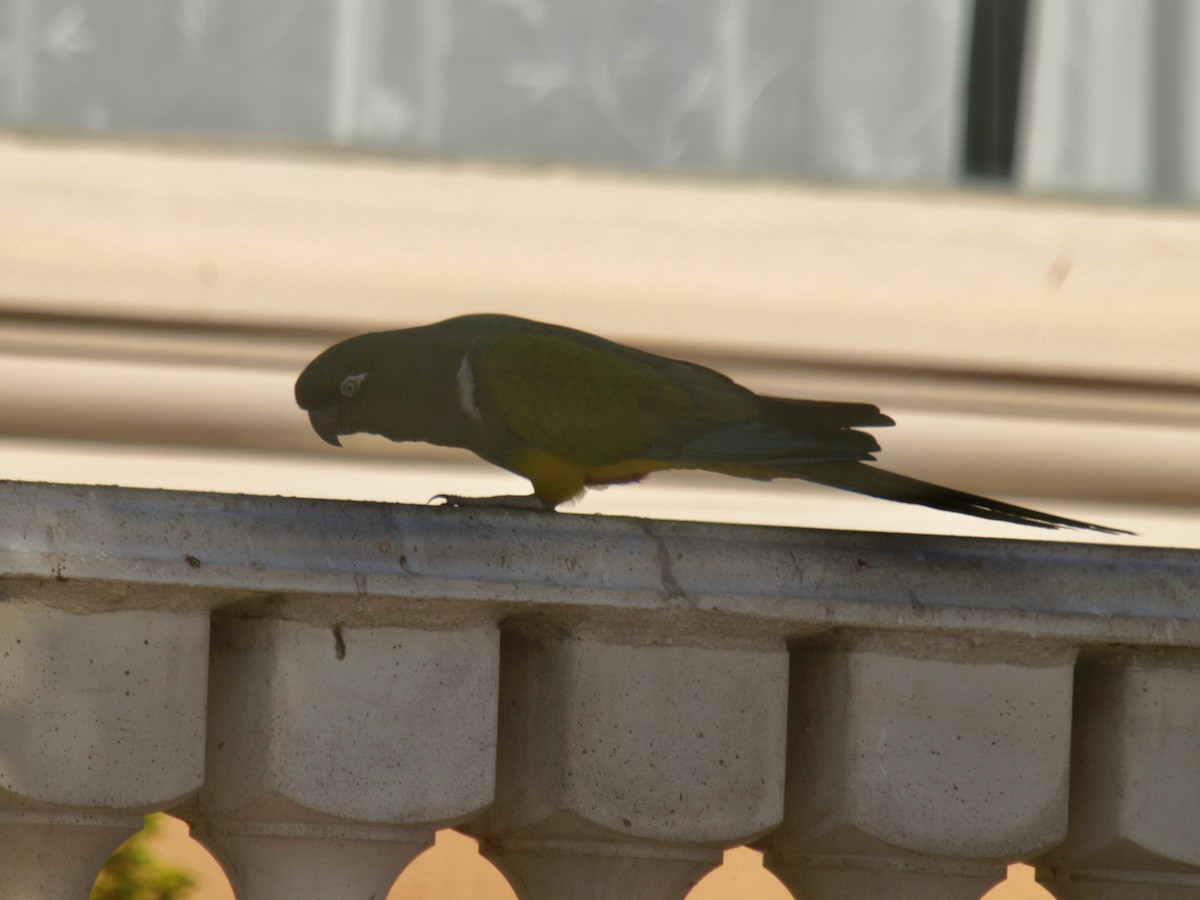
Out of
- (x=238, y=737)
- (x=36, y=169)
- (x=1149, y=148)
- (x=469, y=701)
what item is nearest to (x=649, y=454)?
(x=469, y=701)

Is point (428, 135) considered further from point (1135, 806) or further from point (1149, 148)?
point (1135, 806)

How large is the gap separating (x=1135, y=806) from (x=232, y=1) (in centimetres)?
258

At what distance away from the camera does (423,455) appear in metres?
2.84

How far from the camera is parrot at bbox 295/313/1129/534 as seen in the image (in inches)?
56.3

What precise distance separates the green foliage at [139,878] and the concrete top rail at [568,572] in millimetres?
1596

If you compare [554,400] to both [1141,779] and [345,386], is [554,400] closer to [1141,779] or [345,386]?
[345,386]

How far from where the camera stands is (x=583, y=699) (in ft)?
3.85

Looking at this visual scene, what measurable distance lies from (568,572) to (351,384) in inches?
16.5

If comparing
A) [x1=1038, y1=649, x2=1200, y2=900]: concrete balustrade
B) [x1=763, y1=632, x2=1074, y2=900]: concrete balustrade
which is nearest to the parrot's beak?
[x1=763, y1=632, x2=1074, y2=900]: concrete balustrade

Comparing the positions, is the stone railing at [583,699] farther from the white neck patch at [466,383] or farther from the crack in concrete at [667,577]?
the white neck patch at [466,383]

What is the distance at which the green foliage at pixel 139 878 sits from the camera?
2533 millimetres

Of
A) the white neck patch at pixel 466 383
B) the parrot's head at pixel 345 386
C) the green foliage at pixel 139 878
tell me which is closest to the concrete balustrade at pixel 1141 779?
the white neck patch at pixel 466 383

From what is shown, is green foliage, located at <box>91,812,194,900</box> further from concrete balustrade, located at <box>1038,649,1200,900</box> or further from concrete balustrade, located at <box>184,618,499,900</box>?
concrete balustrade, located at <box>1038,649,1200,900</box>

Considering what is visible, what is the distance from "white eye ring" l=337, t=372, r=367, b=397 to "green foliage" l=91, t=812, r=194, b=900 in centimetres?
139
